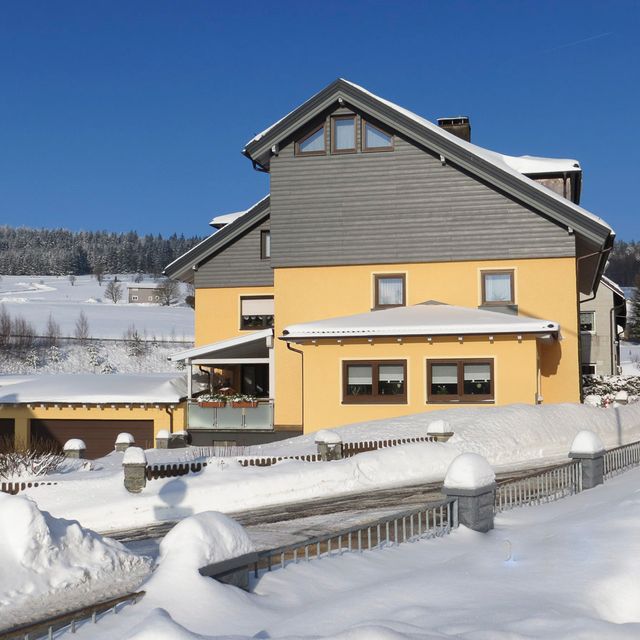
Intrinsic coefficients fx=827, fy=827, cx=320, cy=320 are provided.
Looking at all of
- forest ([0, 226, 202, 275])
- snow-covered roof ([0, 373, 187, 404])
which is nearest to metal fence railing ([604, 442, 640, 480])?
snow-covered roof ([0, 373, 187, 404])

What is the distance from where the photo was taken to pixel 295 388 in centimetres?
2850

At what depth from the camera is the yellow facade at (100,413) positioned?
102 feet

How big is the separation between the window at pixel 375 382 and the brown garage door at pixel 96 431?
9114mm

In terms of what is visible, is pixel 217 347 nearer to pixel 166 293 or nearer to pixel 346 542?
pixel 346 542

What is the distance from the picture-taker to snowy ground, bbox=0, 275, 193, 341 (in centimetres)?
8884

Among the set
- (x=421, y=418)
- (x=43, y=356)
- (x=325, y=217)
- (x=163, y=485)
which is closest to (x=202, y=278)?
(x=325, y=217)

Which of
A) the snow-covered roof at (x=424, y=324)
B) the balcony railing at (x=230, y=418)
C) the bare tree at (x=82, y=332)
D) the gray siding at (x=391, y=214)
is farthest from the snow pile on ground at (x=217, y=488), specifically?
the bare tree at (x=82, y=332)

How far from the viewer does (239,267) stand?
108 feet

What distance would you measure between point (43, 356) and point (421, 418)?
57.8 metres

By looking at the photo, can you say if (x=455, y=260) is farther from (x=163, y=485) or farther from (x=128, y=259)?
(x=128, y=259)

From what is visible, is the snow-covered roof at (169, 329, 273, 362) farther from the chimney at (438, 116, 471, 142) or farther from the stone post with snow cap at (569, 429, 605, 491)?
the stone post with snow cap at (569, 429, 605, 491)

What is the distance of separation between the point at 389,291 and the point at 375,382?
401cm

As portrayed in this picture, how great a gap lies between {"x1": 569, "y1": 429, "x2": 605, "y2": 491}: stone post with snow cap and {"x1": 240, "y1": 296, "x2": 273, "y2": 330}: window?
778 inches

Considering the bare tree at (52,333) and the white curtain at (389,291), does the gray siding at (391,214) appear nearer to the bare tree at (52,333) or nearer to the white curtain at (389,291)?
the white curtain at (389,291)
